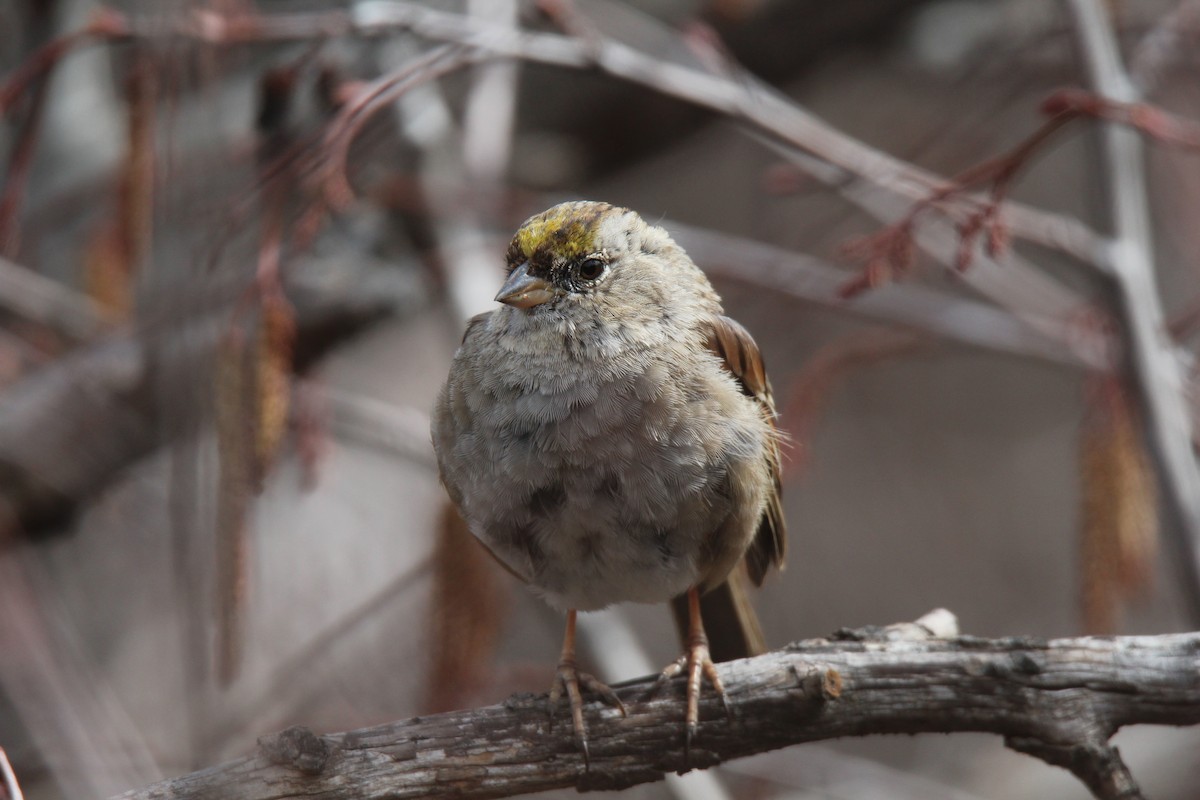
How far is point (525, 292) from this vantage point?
110 inches

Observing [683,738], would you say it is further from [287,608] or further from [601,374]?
[287,608]

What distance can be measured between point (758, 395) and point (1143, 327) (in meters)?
1.14

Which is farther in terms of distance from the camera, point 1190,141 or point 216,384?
point 1190,141

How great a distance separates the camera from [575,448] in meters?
2.62

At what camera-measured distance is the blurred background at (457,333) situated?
2516 mm

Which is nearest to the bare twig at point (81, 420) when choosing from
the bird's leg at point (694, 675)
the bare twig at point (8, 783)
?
the bird's leg at point (694, 675)

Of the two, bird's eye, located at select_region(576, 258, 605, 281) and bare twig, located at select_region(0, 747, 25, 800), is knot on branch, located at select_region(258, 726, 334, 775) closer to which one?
bare twig, located at select_region(0, 747, 25, 800)

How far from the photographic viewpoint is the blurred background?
2516 millimetres

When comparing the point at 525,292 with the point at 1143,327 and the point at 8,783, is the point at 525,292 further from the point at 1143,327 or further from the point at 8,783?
the point at 1143,327

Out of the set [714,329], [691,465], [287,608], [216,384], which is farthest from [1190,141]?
[287,608]

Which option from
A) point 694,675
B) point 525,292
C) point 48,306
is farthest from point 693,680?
point 48,306

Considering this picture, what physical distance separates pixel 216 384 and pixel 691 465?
1024 millimetres

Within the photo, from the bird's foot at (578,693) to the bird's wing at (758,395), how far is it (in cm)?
60

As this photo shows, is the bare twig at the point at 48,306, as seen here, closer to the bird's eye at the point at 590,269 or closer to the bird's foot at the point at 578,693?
the bird's eye at the point at 590,269
